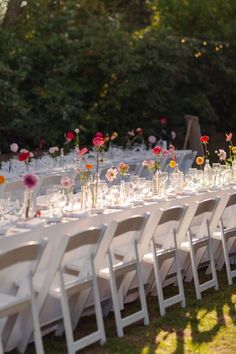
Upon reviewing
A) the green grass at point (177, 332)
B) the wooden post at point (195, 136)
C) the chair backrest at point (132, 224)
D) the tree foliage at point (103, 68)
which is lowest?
the green grass at point (177, 332)

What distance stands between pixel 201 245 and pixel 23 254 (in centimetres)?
251

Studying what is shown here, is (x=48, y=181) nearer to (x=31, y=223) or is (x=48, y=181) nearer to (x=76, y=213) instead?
(x=76, y=213)

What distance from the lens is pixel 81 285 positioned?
539 centimetres

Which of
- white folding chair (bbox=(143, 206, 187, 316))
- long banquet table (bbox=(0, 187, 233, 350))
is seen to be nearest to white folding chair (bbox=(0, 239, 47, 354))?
long banquet table (bbox=(0, 187, 233, 350))

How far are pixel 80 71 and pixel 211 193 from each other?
11.1 meters

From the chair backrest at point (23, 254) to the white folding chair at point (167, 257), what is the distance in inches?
57.7

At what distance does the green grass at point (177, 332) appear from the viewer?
5561 millimetres

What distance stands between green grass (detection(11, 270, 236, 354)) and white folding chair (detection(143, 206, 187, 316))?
114mm

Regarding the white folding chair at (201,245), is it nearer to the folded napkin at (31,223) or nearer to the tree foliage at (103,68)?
the folded napkin at (31,223)

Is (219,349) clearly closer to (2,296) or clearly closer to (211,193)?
→ (2,296)

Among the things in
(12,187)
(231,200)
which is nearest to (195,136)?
(12,187)

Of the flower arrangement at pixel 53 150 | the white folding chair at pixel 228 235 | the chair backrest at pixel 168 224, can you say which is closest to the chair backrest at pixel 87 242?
the chair backrest at pixel 168 224

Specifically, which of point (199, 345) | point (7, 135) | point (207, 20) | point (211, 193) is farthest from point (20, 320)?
point (207, 20)

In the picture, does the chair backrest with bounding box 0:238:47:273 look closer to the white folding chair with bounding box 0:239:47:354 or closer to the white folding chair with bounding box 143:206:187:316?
the white folding chair with bounding box 0:239:47:354
